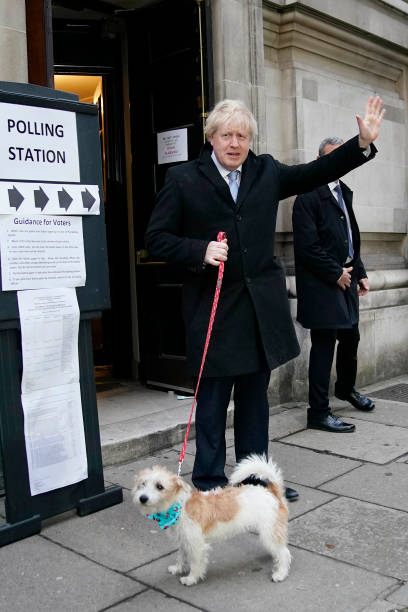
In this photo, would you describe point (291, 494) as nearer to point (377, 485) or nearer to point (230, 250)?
point (377, 485)

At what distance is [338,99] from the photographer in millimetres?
6785

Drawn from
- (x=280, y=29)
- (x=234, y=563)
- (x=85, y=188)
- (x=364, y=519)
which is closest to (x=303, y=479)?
(x=364, y=519)

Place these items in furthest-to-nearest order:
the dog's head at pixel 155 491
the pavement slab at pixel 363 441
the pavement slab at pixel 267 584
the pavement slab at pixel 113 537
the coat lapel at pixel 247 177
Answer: the pavement slab at pixel 363 441 → the coat lapel at pixel 247 177 → the pavement slab at pixel 113 537 → the pavement slab at pixel 267 584 → the dog's head at pixel 155 491

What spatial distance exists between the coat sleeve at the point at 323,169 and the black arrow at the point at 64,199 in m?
1.11

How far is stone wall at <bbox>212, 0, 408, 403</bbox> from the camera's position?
579 centimetres

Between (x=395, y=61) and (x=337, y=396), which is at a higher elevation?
(x=395, y=61)

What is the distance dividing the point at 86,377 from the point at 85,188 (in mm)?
988

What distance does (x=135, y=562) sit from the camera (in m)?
3.13

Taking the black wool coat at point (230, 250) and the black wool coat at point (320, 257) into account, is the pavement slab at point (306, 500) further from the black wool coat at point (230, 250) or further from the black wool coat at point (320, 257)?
the black wool coat at point (320, 257)

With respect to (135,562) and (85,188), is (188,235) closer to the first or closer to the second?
(85,188)

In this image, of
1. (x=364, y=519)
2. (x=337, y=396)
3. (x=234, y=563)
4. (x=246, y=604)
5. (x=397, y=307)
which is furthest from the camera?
(x=397, y=307)

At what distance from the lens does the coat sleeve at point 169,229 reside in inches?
134

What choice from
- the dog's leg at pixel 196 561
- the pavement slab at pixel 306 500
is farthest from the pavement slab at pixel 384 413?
the dog's leg at pixel 196 561

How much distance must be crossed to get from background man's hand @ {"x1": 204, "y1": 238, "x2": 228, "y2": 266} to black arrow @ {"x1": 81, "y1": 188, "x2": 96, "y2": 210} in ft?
2.48
